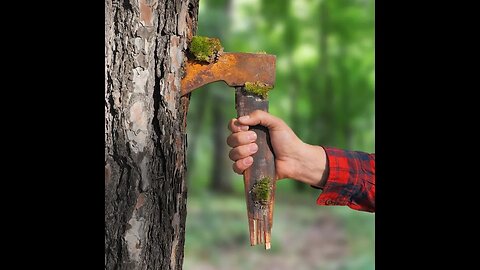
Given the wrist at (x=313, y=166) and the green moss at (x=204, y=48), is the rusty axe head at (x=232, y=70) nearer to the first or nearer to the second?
the green moss at (x=204, y=48)

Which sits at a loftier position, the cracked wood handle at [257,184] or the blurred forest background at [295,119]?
the blurred forest background at [295,119]

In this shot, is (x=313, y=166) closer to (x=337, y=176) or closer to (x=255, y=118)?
(x=337, y=176)

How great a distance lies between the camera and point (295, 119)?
923cm

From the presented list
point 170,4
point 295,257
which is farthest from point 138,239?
point 295,257

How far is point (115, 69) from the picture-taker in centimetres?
172

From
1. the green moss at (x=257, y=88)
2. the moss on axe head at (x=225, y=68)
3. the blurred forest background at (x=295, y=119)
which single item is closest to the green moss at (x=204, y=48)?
the moss on axe head at (x=225, y=68)

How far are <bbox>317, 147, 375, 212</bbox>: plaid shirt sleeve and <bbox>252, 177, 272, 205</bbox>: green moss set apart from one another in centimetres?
48

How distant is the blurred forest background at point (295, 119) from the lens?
26.9ft

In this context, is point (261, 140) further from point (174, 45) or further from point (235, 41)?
point (235, 41)

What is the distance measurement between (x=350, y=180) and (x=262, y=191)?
58cm

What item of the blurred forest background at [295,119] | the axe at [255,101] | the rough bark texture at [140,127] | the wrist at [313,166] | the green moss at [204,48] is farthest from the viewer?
the blurred forest background at [295,119]

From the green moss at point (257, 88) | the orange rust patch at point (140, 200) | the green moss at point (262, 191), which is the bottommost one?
the orange rust patch at point (140, 200)

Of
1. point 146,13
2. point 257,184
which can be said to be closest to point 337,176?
point 257,184

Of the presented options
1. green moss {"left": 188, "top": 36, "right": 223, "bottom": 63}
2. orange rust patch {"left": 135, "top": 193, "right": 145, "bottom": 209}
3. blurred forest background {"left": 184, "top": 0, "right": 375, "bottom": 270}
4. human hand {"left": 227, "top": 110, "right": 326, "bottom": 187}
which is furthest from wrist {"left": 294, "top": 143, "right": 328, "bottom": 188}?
blurred forest background {"left": 184, "top": 0, "right": 375, "bottom": 270}
